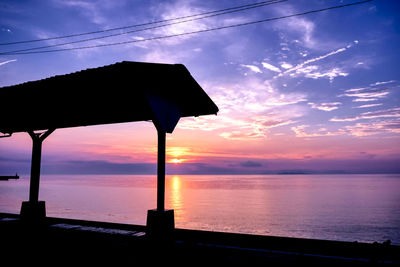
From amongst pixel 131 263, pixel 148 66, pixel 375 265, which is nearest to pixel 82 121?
pixel 148 66

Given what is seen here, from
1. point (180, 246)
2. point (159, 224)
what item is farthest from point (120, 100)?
point (180, 246)

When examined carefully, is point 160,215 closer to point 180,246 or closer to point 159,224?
point 159,224

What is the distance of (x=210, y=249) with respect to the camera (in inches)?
216

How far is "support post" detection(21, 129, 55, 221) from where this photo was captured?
8.81 metres

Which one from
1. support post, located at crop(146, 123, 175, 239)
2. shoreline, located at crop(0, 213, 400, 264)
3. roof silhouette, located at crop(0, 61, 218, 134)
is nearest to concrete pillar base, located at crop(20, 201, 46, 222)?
shoreline, located at crop(0, 213, 400, 264)

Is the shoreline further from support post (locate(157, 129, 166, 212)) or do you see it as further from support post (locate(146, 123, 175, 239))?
support post (locate(157, 129, 166, 212))

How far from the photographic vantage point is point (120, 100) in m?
6.65

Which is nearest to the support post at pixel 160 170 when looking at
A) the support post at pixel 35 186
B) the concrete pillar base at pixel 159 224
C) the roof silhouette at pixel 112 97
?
the concrete pillar base at pixel 159 224

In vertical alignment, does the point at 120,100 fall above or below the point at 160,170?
above

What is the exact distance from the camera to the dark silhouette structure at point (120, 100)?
5711 millimetres

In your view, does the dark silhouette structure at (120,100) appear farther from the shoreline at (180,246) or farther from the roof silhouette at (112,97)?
the shoreline at (180,246)

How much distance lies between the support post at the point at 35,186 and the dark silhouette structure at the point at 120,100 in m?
0.05

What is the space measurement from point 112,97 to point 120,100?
20 cm

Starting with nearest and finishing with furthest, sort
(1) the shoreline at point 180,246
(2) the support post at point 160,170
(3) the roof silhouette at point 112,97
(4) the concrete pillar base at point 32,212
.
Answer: (1) the shoreline at point 180,246 < (3) the roof silhouette at point 112,97 < (2) the support post at point 160,170 < (4) the concrete pillar base at point 32,212
